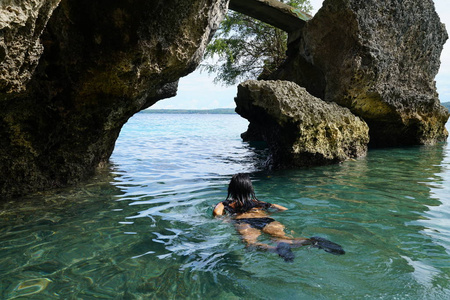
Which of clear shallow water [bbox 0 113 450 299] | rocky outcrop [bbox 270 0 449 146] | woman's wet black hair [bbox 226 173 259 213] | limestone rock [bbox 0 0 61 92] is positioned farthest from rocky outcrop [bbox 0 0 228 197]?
rocky outcrop [bbox 270 0 449 146]

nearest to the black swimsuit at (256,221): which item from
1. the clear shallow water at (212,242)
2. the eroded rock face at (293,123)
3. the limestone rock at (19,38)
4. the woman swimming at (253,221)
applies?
the woman swimming at (253,221)

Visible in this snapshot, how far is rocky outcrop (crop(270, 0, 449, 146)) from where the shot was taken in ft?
42.4

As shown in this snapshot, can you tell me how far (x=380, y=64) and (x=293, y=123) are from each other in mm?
5742

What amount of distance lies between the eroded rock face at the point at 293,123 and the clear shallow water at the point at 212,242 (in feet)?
5.35

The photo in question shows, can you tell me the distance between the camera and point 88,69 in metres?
6.14

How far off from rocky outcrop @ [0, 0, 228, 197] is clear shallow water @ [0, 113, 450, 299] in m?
0.92

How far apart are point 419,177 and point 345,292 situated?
676cm

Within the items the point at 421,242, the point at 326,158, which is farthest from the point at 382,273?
the point at 326,158

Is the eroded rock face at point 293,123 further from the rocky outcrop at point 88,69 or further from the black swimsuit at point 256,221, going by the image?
the black swimsuit at point 256,221

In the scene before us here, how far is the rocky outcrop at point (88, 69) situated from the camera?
5.64m

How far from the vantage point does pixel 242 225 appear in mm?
5102

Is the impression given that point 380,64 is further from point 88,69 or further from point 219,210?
point 88,69

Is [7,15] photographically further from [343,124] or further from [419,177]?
[343,124]

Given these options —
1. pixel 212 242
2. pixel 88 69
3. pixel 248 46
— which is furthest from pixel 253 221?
pixel 248 46
